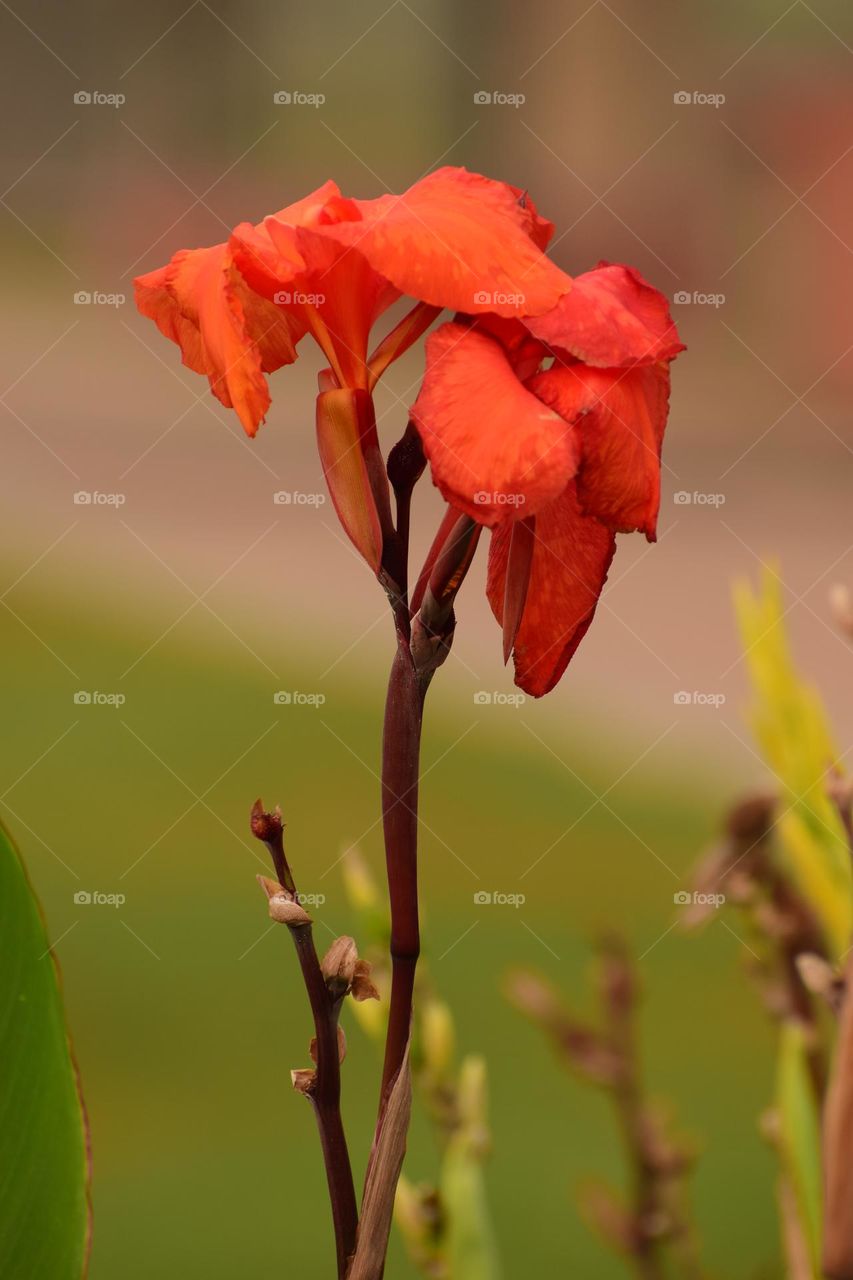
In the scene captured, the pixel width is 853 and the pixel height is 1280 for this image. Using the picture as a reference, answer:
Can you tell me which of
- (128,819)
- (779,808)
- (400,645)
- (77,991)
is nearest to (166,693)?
(128,819)

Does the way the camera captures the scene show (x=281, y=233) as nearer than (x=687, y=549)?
Yes

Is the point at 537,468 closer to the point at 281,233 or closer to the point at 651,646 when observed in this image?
the point at 281,233

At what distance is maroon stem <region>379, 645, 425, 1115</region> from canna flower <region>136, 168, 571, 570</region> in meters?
0.03

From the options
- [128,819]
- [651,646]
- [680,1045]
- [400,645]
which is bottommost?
[680,1045]

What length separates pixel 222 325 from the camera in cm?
23

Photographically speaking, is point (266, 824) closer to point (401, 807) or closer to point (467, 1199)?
point (401, 807)

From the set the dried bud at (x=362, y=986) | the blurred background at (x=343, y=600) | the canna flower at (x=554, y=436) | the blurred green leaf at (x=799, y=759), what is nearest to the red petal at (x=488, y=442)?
the canna flower at (x=554, y=436)

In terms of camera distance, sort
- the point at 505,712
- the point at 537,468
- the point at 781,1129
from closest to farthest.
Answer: the point at 537,468 → the point at 781,1129 → the point at 505,712

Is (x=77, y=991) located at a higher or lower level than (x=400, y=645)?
lower

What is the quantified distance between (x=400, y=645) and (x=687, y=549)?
582mm

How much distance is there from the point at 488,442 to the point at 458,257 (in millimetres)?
39

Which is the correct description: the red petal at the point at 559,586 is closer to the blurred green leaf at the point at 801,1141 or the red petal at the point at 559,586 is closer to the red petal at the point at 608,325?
the red petal at the point at 608,325

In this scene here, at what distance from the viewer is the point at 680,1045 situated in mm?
739

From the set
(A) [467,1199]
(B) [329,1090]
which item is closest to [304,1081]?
(B) [329,1090]
